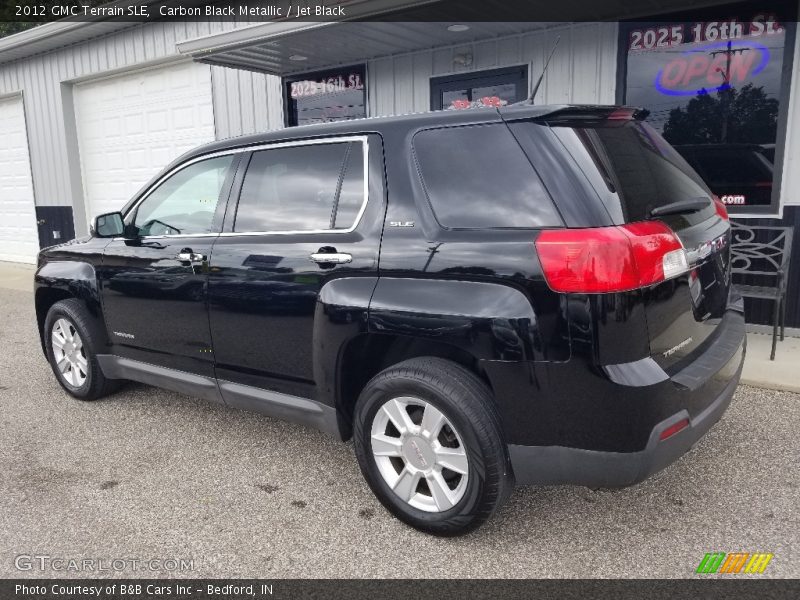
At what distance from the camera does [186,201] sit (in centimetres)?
384

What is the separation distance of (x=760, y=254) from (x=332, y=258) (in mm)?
4332

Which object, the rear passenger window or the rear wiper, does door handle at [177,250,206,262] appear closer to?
the rear passenger window

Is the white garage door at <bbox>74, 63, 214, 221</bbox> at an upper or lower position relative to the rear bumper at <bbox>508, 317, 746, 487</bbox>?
upper

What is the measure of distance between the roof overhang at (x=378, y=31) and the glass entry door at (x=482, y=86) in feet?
1.22

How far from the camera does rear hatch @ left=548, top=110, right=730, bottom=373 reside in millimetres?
2451

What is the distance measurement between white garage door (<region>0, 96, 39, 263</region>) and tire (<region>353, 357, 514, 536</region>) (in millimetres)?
11767

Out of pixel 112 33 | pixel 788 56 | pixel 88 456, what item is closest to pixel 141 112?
pixel 112 33

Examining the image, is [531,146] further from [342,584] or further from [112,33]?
[112,33]

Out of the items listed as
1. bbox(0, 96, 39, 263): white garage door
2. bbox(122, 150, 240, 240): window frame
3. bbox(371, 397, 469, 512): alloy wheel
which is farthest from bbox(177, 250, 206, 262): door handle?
bbox(0, 96, 39, 263): white garage door

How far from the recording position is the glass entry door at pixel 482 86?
6.83 m

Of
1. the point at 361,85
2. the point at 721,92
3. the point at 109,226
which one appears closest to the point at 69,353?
the point at 109,226

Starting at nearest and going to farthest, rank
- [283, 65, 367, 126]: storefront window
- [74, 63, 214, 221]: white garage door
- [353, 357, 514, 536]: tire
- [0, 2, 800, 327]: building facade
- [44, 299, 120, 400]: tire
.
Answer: [353, 357, 514, 536]: tire → [44, 299, 120, 400]: tire → [0, 2, 800, 327]: building facade → [283, 65, 367, 126]: storefront window → [74, 63, 214, 221]: white garage door

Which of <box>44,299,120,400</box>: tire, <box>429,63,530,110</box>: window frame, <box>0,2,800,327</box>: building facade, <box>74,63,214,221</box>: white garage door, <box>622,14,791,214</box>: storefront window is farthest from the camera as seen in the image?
<box>74,63,214,221</box>: white garage door

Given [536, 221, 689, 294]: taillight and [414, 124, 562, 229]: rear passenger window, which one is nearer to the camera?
[536, 221, 689, 294]: taillight
